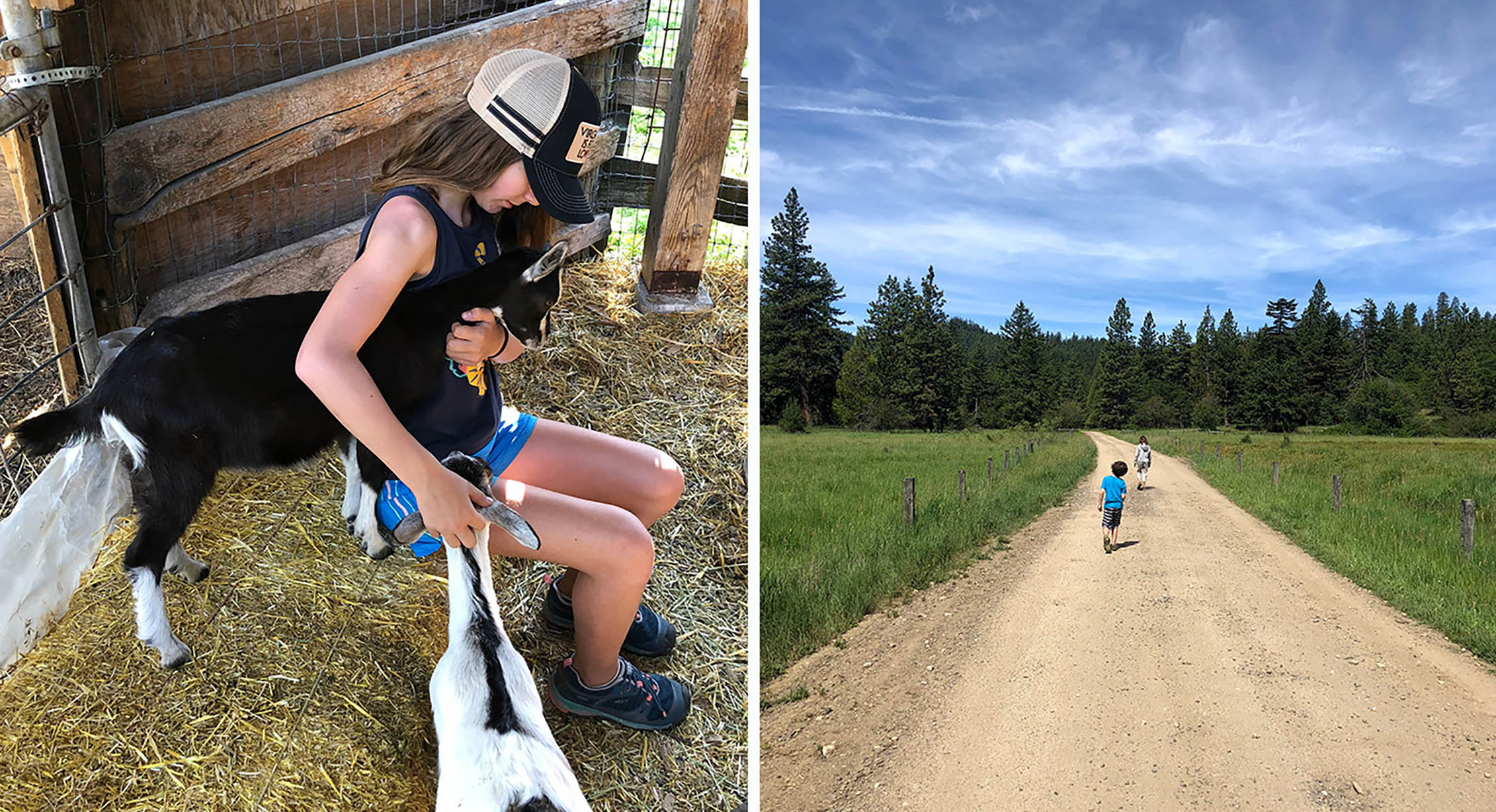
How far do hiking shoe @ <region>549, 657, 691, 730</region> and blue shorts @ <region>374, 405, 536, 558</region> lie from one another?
1.51 ft

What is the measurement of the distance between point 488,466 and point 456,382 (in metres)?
0.21

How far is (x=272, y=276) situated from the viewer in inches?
89.5

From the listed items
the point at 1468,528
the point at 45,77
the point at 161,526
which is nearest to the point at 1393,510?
the point at 1468,528

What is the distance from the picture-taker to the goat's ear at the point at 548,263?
1.46 m

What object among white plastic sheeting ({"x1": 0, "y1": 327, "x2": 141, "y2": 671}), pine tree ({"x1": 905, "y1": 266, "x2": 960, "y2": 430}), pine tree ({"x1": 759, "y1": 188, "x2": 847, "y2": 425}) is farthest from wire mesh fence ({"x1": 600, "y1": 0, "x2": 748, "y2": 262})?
white plastic sheeting ({"x1": 0, "y1": 327, "x2": 141, "y2": 671})

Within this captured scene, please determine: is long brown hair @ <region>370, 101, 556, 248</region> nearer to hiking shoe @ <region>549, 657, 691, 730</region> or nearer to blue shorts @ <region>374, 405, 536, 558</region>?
blue shorts @ <region>374, 405, 536, 558</region>

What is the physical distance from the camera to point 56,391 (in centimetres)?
212

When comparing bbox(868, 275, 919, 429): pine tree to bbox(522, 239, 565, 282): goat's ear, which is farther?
bbox(868, 275, 919, 429): pine tree

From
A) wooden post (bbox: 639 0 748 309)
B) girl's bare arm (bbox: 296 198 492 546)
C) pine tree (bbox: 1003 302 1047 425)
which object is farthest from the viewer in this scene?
pine tree (bbox: 1003 302 1047 425)

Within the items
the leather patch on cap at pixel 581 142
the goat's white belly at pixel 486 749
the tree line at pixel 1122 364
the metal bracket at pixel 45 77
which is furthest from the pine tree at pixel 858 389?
the metal bracket at pixel 45 77

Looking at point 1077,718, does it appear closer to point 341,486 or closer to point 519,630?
point 519,630

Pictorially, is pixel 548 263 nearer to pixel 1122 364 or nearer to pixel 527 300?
pixel 527 300

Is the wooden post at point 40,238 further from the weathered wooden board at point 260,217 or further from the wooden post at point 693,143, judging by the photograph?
the wooden post at point 693,143

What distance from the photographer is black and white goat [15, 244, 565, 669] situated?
1601 millimetres
